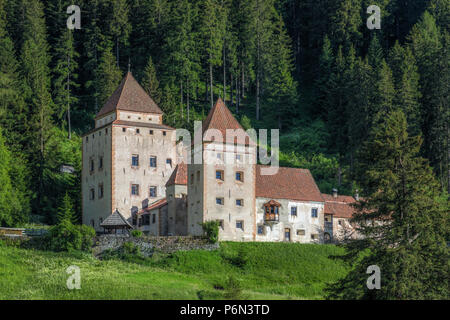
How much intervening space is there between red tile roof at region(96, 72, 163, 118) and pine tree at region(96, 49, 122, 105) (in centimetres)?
1641

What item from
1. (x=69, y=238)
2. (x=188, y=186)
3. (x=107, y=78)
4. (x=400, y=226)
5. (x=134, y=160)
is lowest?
(x=69, y=238)

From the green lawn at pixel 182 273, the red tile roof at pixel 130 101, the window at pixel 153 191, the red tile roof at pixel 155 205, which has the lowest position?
the green lawn at pixel 182 273

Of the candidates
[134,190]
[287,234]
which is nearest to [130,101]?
[134,190]

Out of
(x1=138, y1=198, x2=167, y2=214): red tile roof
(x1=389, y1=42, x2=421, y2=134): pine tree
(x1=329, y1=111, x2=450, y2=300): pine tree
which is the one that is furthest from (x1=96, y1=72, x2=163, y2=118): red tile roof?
(x1=329, y1=111, x2=450, y2=300): pine tree

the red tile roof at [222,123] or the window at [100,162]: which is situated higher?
the red tile roof at [222,123]

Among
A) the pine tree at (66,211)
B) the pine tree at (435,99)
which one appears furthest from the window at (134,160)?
the pine tree at (435,99)

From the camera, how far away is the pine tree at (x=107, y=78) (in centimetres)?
9294

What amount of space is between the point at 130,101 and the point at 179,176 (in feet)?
28.4

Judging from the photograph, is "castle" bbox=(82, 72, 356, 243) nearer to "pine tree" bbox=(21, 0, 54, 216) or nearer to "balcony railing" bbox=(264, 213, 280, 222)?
"balcony railing" bbox=(264, 213, 280, 222)

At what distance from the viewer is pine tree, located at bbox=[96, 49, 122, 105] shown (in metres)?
92.9

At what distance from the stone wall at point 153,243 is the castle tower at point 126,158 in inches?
387

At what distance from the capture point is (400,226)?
4575 centimetres

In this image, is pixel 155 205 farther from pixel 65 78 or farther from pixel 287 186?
pixel 65 78

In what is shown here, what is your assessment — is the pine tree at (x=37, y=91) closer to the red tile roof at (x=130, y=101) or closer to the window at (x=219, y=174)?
the red tile roof at (x=130, y=101)
